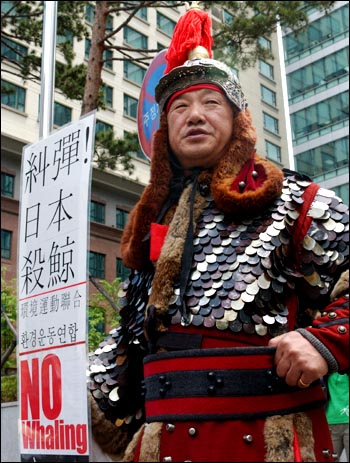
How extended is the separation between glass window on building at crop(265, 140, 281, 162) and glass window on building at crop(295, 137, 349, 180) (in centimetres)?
7

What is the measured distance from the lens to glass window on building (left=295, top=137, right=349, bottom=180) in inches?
76.5

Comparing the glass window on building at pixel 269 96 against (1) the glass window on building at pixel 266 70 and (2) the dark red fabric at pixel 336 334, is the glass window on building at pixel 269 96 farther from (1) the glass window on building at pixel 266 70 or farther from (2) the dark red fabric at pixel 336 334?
(2) the dark red fabric at pixel 336 334

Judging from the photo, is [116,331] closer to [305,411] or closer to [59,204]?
[59,204]

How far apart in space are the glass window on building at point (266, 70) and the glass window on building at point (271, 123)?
0.70 ft

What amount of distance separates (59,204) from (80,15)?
6512mm

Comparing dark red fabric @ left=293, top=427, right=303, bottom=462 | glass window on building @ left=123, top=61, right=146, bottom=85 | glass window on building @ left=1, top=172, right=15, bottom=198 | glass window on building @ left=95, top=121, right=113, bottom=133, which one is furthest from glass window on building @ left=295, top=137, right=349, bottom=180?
glass window on building @ left=1, top=172, right=15, bottom=198

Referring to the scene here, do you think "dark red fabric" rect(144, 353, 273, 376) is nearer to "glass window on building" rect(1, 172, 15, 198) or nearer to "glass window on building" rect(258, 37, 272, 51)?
"glass window on building" rect(258, 37, 272, 51)

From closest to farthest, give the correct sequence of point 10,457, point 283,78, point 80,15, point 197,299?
point 197,299 < point 283,78 < point 10,457 < point 80,15

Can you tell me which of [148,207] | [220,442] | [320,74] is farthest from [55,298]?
[320,74]

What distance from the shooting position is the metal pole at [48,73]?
2996 millimetres

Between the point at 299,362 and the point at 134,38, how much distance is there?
18.6 ft

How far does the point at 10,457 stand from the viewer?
6.86 m

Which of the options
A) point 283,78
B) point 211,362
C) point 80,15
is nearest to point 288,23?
point 283,78

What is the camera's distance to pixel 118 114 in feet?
22.7
